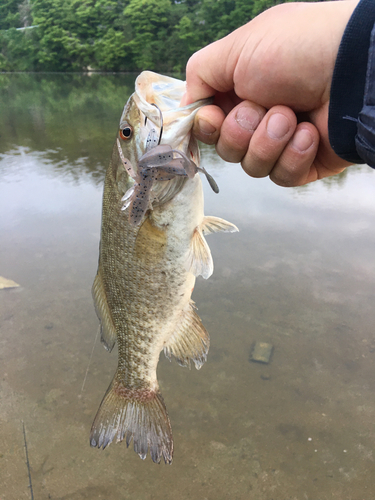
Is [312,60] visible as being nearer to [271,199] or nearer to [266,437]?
[266,437]

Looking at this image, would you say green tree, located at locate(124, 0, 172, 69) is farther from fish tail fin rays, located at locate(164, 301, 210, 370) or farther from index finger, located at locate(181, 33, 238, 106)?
fish tail fin rays, located at locate(164, 301, 210, 370)

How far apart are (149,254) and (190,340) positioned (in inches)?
21.9

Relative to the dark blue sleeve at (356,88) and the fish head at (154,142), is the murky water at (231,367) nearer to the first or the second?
the fish head at (154,142)

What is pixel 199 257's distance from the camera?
166 cm

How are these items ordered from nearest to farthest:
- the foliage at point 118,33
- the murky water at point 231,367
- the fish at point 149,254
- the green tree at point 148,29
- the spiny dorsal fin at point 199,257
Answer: the fish at point 149,254
the spiny dorsal fin at point 199,257
the murky water at point 231,367
the foliage at point 118,33
the green tree at point 148,29

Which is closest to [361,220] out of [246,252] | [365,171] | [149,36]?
[246,252]

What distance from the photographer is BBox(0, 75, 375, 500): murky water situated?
99.9 inches

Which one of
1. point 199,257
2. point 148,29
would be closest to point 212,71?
point 199,257

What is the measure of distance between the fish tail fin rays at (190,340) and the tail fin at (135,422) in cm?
27

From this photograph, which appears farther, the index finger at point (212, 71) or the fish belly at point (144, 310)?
the fish belly at point (144, 310)

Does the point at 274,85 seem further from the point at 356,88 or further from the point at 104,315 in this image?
the point at 104,315

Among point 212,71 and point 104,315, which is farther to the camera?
point 104,315

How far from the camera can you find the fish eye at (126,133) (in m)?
1.50

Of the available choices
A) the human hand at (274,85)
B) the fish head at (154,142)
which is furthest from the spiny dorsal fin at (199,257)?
the human hand at (274,85)
